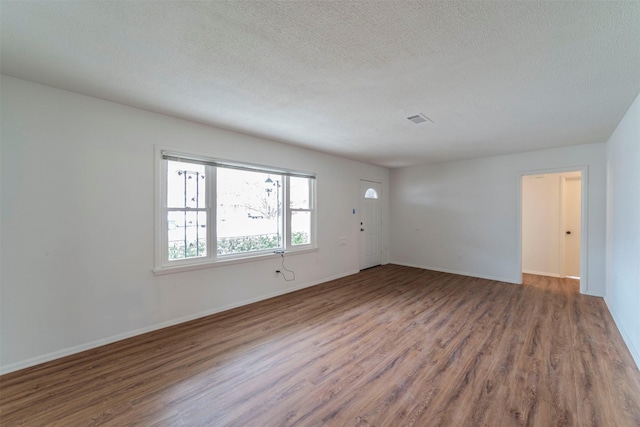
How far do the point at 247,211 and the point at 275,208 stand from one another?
0.54 meters

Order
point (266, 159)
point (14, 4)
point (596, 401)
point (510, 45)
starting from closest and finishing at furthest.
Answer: point (14, 4), point (510, 45), point (596, 401), point (266, 159)

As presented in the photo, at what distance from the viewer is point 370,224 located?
21.0ft

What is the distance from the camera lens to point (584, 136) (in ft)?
12.6

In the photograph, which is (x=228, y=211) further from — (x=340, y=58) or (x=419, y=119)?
(x=419, y=119)

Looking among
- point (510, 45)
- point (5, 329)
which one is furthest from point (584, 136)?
point (5, 329)

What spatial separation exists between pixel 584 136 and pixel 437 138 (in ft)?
7.06

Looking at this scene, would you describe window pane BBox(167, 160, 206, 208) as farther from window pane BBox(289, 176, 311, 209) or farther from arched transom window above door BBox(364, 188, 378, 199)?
arched transom window above door BBox(364, 188, 378, 199)

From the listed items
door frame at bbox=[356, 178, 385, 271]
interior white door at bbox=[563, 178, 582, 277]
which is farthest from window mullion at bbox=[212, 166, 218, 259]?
interior white door at bbox=[563, 178, 582, 277]

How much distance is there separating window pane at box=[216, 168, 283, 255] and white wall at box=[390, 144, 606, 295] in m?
3.70

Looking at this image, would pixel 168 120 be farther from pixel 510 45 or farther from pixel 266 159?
pixel 510 45

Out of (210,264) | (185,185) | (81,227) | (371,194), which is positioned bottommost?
(210,264)

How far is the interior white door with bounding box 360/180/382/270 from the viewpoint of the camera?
6141mm

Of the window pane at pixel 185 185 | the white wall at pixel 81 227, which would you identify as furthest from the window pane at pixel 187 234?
the white wall at pixel 81 227

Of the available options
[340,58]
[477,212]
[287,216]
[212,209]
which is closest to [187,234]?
[212,209]
